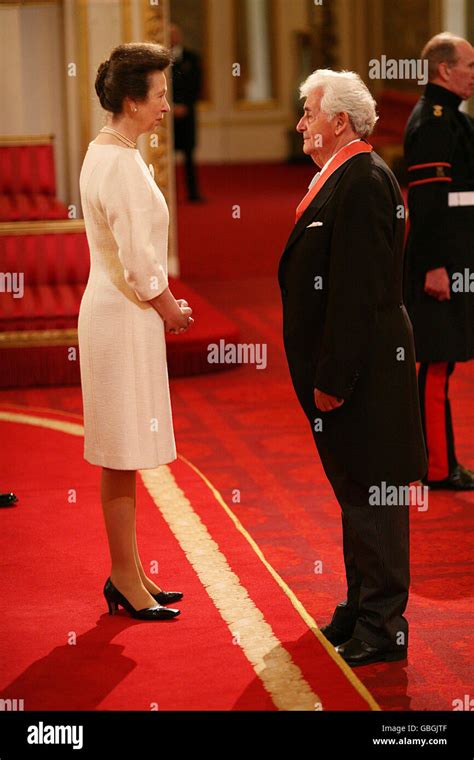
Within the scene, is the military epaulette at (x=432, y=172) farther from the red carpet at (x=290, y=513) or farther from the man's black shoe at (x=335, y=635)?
the man's black shoe at (x=335, y=635)

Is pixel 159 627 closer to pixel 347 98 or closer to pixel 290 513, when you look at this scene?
pixel 290 513

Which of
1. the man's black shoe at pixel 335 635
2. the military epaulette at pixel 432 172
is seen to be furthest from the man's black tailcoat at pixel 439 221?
the man's black shoe at pixel 335 635

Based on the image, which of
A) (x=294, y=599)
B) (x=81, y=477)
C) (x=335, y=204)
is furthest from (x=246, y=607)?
(x=81, y=477)

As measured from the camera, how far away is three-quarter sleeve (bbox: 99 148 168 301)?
12.0 feet

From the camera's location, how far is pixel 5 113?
1030 centimetres

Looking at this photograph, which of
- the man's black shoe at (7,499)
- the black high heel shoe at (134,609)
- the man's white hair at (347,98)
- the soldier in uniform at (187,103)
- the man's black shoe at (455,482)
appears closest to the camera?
the man's white hair at (347,98)

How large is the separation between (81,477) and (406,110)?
37.6ft

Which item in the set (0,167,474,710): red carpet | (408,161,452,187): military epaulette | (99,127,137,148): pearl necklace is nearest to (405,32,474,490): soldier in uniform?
(408,161,452,187): military epaulette

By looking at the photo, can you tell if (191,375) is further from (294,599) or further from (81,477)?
(294,599)

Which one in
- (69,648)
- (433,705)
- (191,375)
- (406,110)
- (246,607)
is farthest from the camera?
(406,110)

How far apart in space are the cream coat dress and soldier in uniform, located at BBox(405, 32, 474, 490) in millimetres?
1672

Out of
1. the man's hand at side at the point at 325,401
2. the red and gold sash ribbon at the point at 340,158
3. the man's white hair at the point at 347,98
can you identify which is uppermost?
the man's white hair at the point at 347,98

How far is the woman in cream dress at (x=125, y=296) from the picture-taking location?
3.70 metres

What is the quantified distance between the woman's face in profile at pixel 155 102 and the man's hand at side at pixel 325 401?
907mm
